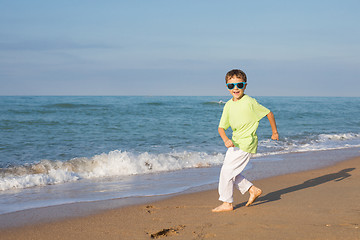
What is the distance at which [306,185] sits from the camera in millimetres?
5910

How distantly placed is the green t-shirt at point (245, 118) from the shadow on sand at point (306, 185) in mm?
844

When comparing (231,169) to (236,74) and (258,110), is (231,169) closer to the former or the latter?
(258,110)

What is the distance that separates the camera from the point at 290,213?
162 inches

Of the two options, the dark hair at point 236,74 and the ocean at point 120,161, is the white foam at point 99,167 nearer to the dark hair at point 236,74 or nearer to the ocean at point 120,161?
the ocean at point 120,161

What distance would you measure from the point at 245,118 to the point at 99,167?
→ 4278mm

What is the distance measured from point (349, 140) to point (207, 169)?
8504 mm

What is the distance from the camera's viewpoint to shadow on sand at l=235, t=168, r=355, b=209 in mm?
4943

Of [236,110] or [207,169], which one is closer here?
[236,110]

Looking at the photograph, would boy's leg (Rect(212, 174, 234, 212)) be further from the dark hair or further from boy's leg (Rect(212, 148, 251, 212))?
the dark hair

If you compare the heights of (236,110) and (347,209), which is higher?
(236,110)

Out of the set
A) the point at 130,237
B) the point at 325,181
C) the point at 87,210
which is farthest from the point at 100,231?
the point at 325,181

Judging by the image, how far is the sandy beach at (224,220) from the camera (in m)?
3.50

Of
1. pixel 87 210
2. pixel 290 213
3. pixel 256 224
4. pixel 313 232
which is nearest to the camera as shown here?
pixel 313 232

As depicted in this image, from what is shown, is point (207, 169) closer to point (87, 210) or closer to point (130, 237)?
point (87, 210)
